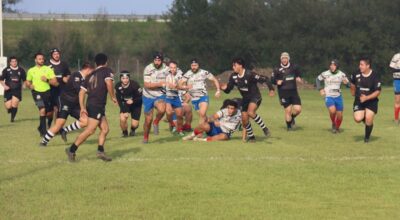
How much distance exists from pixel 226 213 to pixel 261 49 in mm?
61102

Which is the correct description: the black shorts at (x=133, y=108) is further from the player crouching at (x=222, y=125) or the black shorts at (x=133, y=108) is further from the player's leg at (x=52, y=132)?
the player's leg at (x=52, y=132)

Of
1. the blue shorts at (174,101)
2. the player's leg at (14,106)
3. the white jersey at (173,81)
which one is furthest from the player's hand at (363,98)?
the player's leg at (14,106)

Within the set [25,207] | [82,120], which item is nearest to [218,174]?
[25,207]

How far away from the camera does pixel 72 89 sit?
16.5 metres

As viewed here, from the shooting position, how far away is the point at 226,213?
8805 millimetres

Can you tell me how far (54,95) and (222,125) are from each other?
13.8 feet

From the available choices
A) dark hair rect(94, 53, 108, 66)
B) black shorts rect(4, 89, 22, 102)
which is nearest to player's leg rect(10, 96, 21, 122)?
black shorts rect(4, 89, 22, 102)

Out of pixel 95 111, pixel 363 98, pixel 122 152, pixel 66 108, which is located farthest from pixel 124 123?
pixel 363 98

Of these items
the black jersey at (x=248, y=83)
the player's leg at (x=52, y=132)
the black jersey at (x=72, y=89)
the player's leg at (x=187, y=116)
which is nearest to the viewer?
the player's leg at (x=52, y=132)

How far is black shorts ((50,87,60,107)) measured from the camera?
18.0 m

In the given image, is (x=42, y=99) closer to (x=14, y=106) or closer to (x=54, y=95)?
(x=54, y=95)

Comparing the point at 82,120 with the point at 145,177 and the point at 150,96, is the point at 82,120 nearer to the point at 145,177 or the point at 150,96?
the point at 150,96

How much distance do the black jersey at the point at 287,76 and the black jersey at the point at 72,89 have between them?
221 inches

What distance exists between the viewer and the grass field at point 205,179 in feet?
29.5
